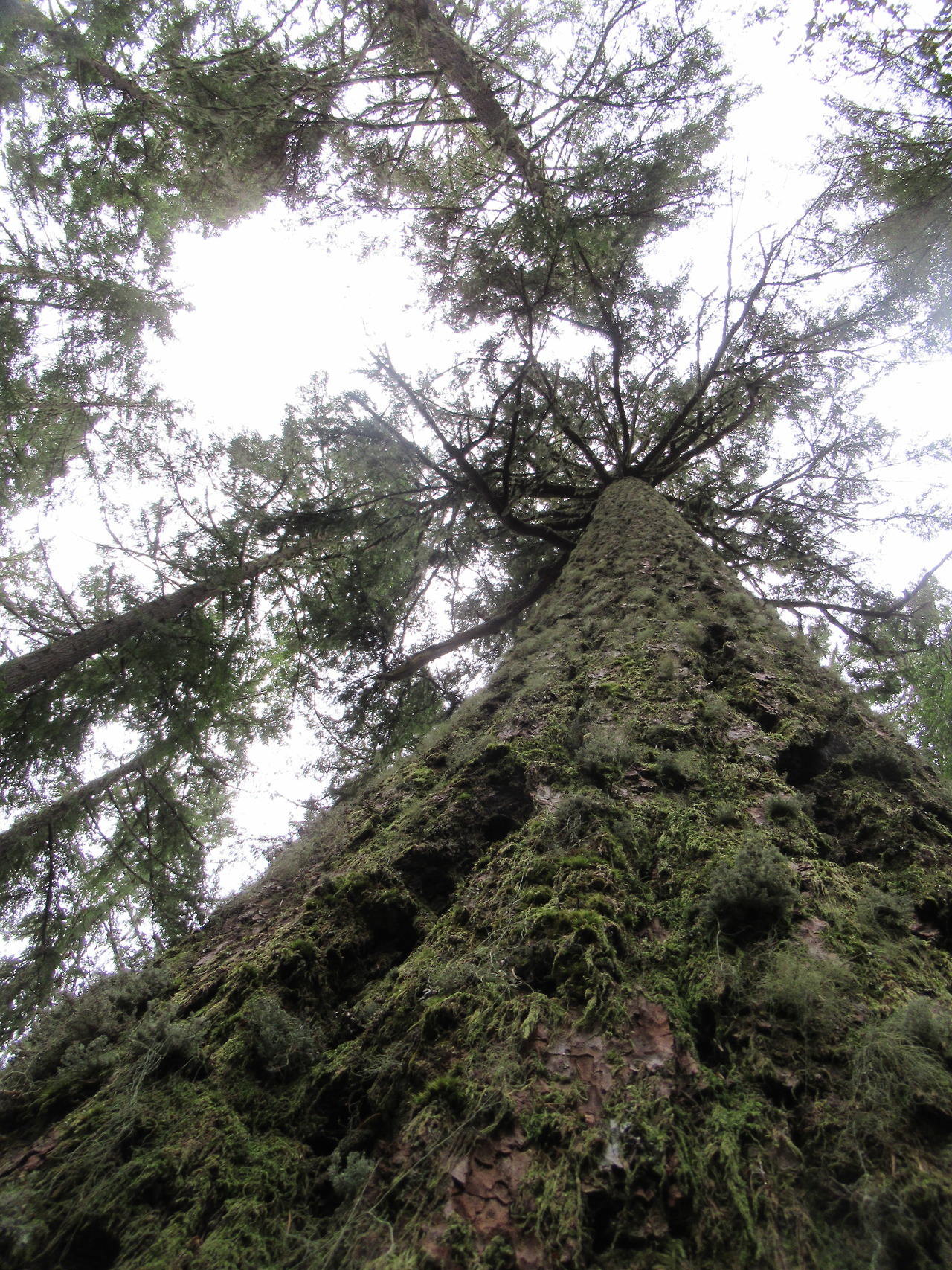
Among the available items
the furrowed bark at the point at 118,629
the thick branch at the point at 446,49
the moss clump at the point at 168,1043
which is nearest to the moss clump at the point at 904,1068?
the moss clump at the point at 168,1043

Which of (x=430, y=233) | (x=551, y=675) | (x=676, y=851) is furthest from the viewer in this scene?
(x=430, y=233)

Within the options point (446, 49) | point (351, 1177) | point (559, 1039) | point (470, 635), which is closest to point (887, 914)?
Result: point (559, 1039)

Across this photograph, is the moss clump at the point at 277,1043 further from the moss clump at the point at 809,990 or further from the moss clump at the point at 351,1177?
the moss clump at the point at 809,990

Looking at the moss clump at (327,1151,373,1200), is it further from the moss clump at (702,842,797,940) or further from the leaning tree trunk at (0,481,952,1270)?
the moss clump at (702,842,797,940)

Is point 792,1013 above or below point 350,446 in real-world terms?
below

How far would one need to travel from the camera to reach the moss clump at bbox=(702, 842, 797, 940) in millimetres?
1765

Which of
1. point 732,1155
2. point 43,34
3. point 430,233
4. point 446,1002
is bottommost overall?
point 732,1155

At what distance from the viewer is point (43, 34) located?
30.5 ft

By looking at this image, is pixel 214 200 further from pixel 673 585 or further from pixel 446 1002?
pixel 446 1002

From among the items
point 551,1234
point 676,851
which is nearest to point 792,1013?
point 676,851

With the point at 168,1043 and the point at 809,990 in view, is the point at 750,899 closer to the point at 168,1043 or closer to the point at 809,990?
the point at 809,990

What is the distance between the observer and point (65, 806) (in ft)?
20.4

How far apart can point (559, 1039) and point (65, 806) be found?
632 centimetres

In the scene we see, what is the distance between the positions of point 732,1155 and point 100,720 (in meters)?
6.46
